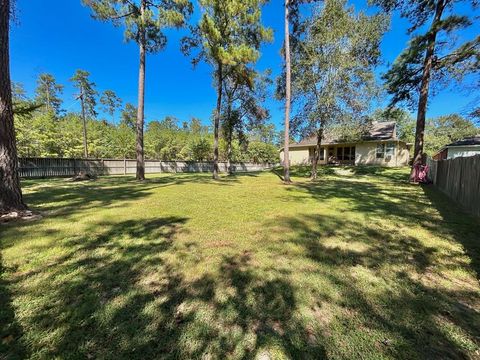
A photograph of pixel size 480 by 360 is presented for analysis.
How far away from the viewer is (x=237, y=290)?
7.83 ft

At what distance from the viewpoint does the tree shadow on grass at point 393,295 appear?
1.76m

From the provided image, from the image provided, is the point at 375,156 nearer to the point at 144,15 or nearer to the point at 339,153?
the point at 339,153

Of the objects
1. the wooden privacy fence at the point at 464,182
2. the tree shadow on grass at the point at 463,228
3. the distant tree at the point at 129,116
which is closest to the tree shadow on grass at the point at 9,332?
the tree shadow on grass at the point at 463,228

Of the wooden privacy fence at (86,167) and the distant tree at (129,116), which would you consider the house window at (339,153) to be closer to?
the wooden privacy fence at (86,167)

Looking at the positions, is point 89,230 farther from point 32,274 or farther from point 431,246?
Answer: point 431,246

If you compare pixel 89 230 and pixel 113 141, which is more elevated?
pixel 113 141

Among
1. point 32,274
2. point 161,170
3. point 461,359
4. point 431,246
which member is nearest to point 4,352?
point 32,274

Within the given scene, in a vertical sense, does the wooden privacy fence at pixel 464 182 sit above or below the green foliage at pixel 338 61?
below

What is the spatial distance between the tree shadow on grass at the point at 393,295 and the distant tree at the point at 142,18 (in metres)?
11.2

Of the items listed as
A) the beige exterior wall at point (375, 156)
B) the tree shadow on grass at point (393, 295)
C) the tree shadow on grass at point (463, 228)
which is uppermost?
the beige exterior wall at point (375, 156)

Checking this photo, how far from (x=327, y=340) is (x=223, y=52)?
1313cm

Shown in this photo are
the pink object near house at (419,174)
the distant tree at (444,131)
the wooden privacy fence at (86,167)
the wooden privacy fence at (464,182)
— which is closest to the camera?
the wooden privacy fence at (464,182)

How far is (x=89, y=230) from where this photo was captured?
157 inches

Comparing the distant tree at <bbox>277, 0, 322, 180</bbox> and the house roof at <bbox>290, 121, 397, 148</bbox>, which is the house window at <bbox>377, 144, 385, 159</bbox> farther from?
the distant tree at <bbox>277, 0, 322, 180</bbox>
